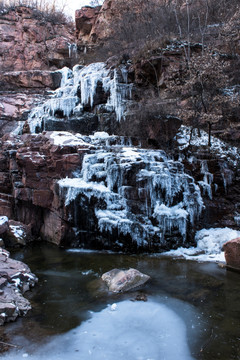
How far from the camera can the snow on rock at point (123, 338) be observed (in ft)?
10.4

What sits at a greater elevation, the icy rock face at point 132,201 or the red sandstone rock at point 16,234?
the icy rock face at point 132,201

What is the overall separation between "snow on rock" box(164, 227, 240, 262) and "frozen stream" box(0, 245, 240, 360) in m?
0.73

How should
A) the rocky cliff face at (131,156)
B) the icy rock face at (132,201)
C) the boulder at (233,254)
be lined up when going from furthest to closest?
the rocky cliff face at (131,156)
the icy rock face at (132,201)
the boulder at (233,254)

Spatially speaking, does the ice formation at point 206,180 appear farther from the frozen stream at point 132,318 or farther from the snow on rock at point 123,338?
the snow on rock at point 123,338

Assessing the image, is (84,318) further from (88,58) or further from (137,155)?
(88,58)

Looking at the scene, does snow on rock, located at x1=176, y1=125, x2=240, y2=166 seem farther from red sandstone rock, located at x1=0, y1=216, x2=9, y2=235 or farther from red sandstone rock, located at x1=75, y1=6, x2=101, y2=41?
red sandstone rock, located at x1=75, y1=6, x2=101, y2=41

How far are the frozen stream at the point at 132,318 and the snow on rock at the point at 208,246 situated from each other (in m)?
0.73

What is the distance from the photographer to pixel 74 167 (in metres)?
8.44

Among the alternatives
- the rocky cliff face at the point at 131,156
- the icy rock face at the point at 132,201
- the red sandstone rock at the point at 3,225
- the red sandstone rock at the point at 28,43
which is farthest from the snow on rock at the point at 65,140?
the red sandstone rock at the point at 28,43

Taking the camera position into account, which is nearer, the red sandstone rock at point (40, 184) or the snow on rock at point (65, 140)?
the red sandstone rock at point (40, 184)

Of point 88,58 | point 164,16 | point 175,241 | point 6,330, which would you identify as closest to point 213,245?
point 175,241

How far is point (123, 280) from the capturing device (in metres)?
5.03

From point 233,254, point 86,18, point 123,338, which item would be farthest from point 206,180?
point 86,18

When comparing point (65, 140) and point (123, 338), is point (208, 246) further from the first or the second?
point (65, 140)
